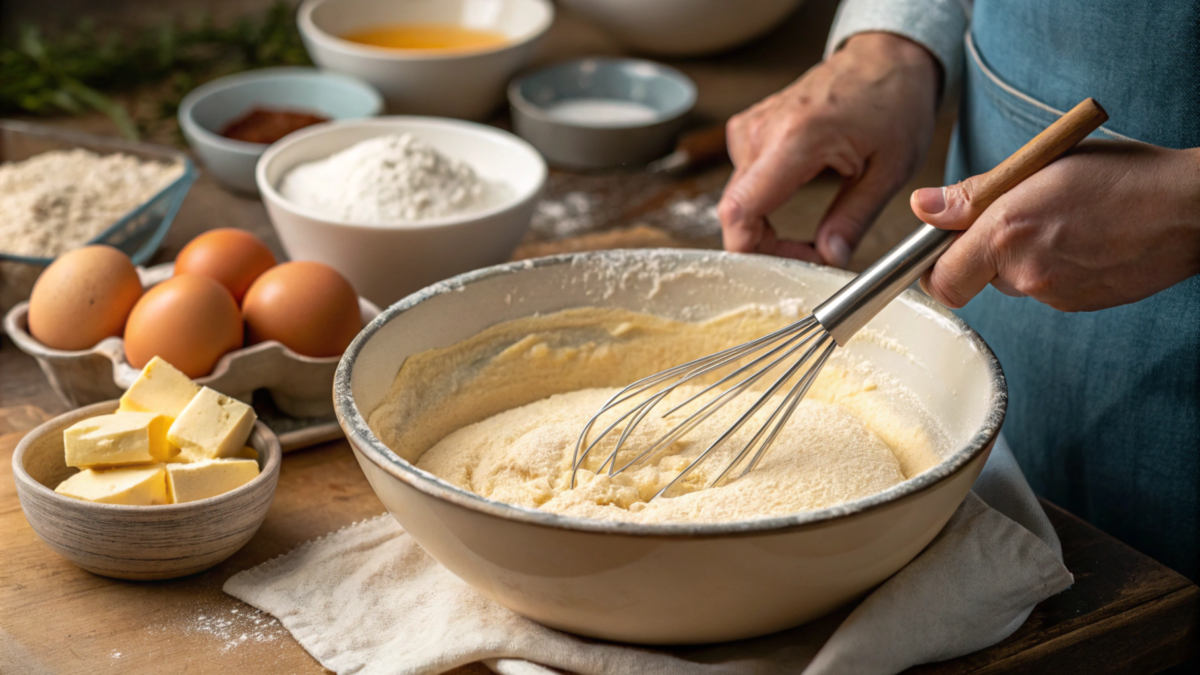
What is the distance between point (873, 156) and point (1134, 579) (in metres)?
0.56

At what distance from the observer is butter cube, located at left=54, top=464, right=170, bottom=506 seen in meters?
0.79

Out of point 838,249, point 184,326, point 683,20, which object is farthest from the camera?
point 683,20

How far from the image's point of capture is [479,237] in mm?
1233

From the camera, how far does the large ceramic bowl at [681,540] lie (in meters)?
0.63

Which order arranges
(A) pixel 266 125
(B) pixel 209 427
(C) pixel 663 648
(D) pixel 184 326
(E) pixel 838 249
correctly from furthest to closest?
(A) pixel 266 125
(E) pixel 838 249
(D) pixel 184 326
(B) pixel 209 427
(C) pixel 663 648

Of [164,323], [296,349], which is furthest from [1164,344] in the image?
[164,323]

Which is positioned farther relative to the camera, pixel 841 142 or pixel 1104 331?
pixel 841 142

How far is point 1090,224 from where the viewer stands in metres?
0.77

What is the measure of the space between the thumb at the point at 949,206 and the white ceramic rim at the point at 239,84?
1132 mm

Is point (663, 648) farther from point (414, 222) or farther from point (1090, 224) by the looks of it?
point (414, 222)

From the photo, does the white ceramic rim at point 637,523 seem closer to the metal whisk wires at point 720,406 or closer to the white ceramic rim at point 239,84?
the metal whisk wires at point 720,406

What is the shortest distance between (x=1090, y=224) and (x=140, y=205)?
1.14 meters

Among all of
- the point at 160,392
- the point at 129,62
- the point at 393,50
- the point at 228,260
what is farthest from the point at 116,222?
the point at 129,62

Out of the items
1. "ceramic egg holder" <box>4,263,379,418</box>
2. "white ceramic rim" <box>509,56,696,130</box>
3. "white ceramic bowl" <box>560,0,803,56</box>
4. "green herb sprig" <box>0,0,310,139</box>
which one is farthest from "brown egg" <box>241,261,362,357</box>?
"white ceramic bowl" <box>560,0,803,56</box>
